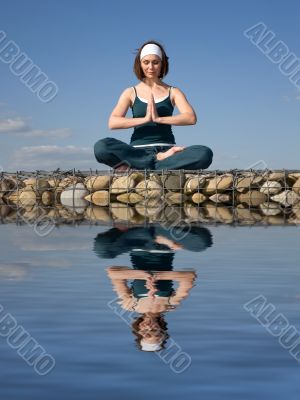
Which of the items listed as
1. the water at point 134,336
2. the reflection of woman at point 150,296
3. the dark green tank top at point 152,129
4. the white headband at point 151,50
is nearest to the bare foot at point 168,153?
the dark green tank top at point 152,129

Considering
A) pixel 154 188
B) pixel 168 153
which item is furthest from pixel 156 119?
pixel 154 188

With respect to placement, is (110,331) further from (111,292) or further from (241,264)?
(241,264)

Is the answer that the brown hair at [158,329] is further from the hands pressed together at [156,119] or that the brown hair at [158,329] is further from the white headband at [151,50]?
the white headband at [151,50]

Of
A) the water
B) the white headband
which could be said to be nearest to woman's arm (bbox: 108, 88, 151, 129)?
the white headband

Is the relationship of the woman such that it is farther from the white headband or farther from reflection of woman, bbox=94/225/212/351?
reflection of woman, bbox=94/225/212/351

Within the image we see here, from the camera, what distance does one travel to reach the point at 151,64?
A: 7469 mm

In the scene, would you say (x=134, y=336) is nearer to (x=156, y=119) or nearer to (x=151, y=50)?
(x=156, y=119)

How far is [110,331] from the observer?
9.83 feet

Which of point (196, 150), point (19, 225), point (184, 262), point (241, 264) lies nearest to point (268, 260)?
point (241, 264)

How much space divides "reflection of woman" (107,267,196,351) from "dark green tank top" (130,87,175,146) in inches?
93.9

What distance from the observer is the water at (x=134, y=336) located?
2.23m

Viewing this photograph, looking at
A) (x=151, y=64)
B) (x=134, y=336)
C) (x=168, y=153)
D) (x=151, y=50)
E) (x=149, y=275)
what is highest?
(x=151, y=50)

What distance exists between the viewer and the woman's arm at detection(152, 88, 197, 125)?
283 inches

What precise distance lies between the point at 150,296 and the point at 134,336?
940 mm
